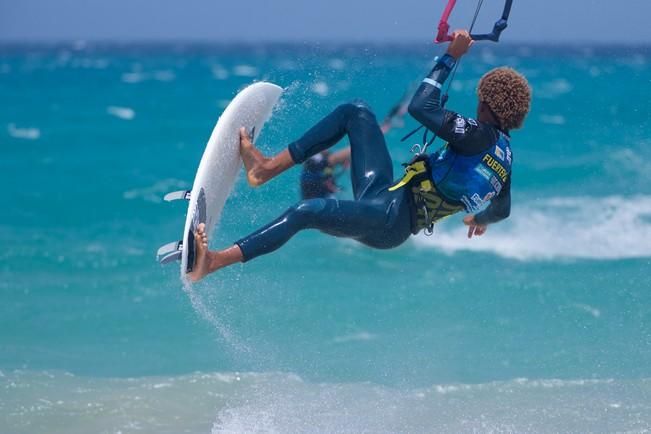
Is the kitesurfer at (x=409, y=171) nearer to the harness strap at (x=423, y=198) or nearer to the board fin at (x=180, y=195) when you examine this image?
the harness strap at (x=423, y=198)

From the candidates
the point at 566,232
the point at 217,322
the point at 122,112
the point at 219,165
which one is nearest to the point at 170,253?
the point at 219,165

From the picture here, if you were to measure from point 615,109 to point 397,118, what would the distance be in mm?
20390

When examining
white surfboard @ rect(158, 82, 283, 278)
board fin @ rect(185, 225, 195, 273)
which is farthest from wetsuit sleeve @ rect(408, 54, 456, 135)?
board fin @ rect(185, 225, 195, 273)

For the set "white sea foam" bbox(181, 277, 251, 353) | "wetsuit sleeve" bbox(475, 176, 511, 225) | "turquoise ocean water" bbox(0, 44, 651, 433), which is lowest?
"turquoise ocean water" bbox(0, 44, 651, 433)

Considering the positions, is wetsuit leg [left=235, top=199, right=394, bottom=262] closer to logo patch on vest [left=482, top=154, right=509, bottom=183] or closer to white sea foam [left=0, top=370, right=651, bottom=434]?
logo patch on vest [left=482, top=154, right=509, bottom=183]

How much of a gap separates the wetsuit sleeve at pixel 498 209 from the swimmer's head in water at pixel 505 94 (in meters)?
0.59

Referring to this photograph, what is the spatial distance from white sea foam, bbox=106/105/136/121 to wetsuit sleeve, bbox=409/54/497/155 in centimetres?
2106


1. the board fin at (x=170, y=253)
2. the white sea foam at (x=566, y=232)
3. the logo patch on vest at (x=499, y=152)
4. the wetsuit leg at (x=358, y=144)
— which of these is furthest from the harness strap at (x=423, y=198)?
the white sea foam at (x=566, y=232)

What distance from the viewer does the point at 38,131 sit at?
24.6 m

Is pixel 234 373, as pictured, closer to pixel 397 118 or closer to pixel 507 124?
pixel 397 118

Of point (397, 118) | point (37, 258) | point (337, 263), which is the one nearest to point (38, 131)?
point (37, 258)

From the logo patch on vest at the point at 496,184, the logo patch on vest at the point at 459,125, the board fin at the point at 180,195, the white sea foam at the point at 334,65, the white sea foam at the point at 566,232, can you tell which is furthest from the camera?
the white sea foam at the point at 566,232

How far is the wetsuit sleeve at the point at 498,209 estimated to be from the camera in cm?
751

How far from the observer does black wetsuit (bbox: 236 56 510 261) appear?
662cm
